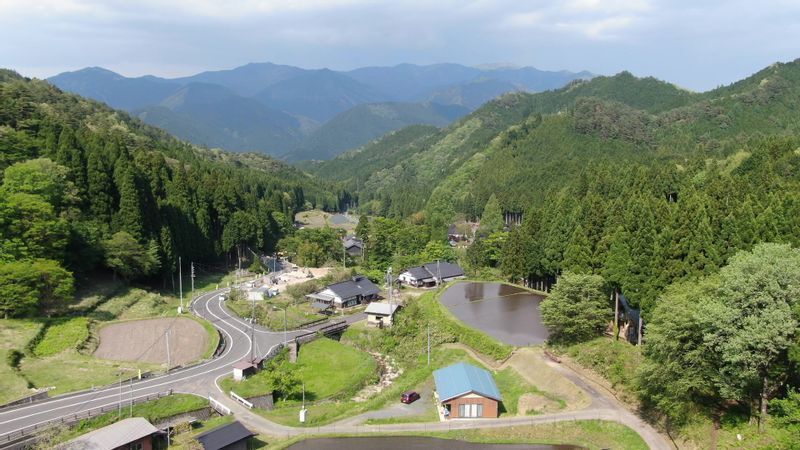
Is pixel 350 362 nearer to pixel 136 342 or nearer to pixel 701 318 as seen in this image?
pixel 136 342

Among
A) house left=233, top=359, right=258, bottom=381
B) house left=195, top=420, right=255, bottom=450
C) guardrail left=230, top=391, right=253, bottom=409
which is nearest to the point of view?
house left=195, top=420, right=255, bottom=450

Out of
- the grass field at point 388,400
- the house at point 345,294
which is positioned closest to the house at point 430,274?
the house at point 345,294

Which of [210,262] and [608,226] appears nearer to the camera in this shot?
[608,226]

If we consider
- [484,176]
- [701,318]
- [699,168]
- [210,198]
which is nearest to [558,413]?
[701,318]

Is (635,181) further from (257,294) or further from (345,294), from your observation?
(257,294)

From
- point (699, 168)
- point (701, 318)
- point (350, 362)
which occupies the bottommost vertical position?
point (350, 362)

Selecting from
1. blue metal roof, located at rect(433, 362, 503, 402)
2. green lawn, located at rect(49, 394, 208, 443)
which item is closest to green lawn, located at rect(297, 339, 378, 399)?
blue metal roof, located at rect(433, 362, 503, 402)

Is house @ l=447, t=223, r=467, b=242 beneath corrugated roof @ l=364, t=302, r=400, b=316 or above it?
above

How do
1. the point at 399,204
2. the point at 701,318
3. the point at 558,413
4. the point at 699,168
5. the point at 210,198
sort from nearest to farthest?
the point at 701,318, the point at 558,413, the point at 699,168, the point at 210,198, the point at 399,204

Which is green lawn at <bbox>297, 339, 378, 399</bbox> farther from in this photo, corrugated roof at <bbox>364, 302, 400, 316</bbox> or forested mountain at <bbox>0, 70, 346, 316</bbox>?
forested mountain at <bbox>0, 70, 346, 316</bbox>
